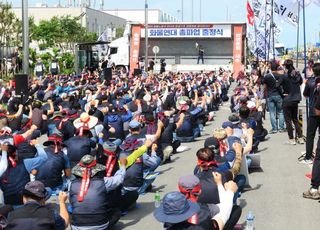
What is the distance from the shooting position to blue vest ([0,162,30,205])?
8688mm

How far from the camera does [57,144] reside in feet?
33.0

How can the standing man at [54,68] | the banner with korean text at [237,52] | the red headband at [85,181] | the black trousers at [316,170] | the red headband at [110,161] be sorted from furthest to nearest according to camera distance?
the banner with korean text at [237,52] < the standing man at [54,68] < the black trousers at [316,170] < the red headband at [110,161] < the red headband at [85,181]

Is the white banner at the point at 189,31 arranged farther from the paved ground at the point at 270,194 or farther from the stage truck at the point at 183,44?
the paved ground at the point at 270,194

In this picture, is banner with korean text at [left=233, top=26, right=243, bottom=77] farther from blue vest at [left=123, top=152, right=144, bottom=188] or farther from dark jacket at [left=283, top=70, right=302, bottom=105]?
blue vest at [left=123, top=152, right=144, bottom=188]

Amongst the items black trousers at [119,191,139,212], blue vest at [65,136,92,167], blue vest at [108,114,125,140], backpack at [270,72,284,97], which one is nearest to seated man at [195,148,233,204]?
black trousers at [119,191,139,212]

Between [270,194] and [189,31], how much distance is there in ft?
140

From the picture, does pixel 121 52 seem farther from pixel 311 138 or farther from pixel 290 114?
pixel 311 138

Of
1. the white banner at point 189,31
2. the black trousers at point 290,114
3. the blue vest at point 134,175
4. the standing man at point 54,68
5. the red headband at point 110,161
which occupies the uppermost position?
the white banner at point 189,31

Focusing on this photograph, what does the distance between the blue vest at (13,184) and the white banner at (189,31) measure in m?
43.8

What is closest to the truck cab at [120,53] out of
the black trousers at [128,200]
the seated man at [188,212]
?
the black trousers at [128,200]

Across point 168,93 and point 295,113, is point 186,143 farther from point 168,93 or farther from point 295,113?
point 168,93

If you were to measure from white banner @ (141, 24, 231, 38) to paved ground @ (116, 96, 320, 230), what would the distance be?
36946 millimetres

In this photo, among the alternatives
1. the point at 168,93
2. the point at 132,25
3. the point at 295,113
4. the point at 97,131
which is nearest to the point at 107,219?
the point at 97,131

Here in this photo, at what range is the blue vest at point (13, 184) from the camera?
869 cm
